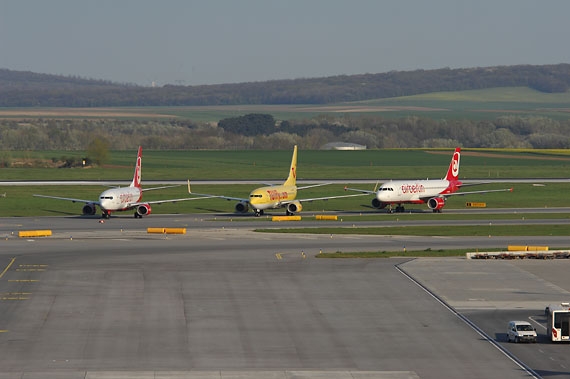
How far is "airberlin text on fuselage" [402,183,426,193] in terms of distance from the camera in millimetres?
126188

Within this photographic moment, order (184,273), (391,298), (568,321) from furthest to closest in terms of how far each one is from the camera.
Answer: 1. (184,273)
2. (391,298)
3. (568,321)

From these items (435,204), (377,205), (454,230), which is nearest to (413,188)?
(435,204)

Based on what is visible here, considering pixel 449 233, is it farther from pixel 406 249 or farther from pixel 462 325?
pixel 462 325

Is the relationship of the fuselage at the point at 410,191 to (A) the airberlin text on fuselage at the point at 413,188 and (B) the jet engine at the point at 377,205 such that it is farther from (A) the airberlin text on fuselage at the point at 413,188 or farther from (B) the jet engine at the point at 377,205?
(B) the jet engine at the point at 377,205

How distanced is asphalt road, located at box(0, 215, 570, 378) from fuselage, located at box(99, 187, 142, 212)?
1627 cm

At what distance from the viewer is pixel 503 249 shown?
9094cm

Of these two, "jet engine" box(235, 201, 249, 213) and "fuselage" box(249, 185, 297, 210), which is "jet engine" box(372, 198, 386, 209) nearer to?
"fuselage" box(249, 185, 297, 210)

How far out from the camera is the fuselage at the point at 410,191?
12519 cm

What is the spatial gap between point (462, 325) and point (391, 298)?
9181mm

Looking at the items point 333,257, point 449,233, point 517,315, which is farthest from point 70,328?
point 449,233

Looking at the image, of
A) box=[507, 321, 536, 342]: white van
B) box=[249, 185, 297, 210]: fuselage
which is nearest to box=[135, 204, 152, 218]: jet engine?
box=[249, 185, 297, 210]: fuselage

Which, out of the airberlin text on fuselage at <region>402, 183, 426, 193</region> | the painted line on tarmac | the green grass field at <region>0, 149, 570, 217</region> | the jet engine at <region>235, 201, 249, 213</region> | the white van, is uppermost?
the white van

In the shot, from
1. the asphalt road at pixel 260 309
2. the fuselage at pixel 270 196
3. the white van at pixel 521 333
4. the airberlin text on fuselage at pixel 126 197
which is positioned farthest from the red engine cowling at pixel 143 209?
the white van at pixel 521 333

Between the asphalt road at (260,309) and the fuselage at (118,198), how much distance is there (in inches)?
641
